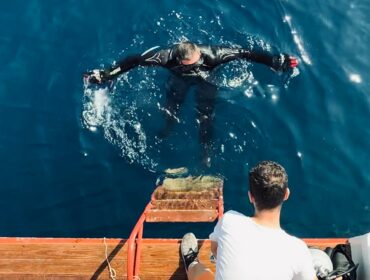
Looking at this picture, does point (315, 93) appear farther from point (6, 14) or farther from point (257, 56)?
point (6, 14)

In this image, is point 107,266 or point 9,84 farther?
point 9,84

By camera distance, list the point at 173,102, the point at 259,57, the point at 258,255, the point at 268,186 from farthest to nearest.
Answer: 1. the point at 173,102
2. the point at 259,57
3. the point at 268,186
4. the point at 258,255

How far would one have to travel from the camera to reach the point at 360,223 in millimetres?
7766

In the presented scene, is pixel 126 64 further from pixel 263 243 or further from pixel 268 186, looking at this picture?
pixel 263 243

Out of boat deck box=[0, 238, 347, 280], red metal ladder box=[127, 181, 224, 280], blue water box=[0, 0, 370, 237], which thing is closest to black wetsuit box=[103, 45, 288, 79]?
blue water box=[0, 0, 370, 237]

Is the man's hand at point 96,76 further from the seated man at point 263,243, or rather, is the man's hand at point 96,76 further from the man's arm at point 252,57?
the seated man at point 263,243

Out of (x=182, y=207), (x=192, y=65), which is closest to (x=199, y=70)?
(x=192, y=65)

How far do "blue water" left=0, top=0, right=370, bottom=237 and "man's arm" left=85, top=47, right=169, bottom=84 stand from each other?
0.85 metres

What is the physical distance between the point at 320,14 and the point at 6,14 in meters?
6.40

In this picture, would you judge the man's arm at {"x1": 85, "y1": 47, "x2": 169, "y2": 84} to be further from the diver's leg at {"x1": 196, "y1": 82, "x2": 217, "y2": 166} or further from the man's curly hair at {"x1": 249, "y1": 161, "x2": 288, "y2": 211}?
the man's curly hair at {"x1": 249, "y1": 161, "x2": 288, "y2": 211}

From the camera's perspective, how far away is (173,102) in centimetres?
866

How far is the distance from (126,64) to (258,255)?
4.73 m

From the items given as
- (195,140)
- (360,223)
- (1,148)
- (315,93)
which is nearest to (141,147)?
(195,140)

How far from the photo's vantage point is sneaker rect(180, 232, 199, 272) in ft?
Result: 20.8
